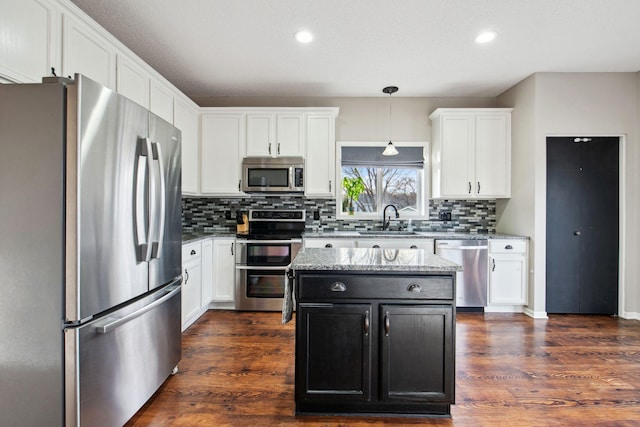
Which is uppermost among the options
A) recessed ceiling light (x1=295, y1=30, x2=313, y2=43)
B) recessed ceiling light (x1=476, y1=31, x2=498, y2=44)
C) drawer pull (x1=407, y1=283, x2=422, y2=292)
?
recessed ceiling light (x1=295, y1=30, x2=313, y2=43)

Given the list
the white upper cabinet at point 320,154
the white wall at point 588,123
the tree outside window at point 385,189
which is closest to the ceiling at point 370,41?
the white wall at point 588,123

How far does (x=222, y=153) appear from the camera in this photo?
393 centimetres

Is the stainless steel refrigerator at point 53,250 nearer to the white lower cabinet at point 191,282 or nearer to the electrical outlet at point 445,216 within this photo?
the white lower cabinet at point 191,282

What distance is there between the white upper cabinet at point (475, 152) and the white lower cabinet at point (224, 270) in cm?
266

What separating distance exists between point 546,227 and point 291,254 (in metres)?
2.85

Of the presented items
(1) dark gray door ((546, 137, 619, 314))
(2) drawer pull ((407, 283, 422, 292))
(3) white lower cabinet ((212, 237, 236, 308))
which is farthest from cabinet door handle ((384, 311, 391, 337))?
(1) dark gray door ((546, 137, 619, 314))

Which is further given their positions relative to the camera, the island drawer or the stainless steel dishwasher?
the stainless steel dishwasher

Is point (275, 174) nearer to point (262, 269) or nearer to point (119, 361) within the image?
point (262, 269)

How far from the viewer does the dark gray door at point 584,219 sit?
355 centimetres

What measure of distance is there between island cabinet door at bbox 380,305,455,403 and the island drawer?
7cm

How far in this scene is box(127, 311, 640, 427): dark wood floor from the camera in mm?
1829

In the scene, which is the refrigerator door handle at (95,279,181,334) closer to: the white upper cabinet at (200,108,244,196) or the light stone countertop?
the light stone countertop

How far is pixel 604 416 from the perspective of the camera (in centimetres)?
185

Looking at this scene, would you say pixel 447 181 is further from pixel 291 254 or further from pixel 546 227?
pixel 291 254
